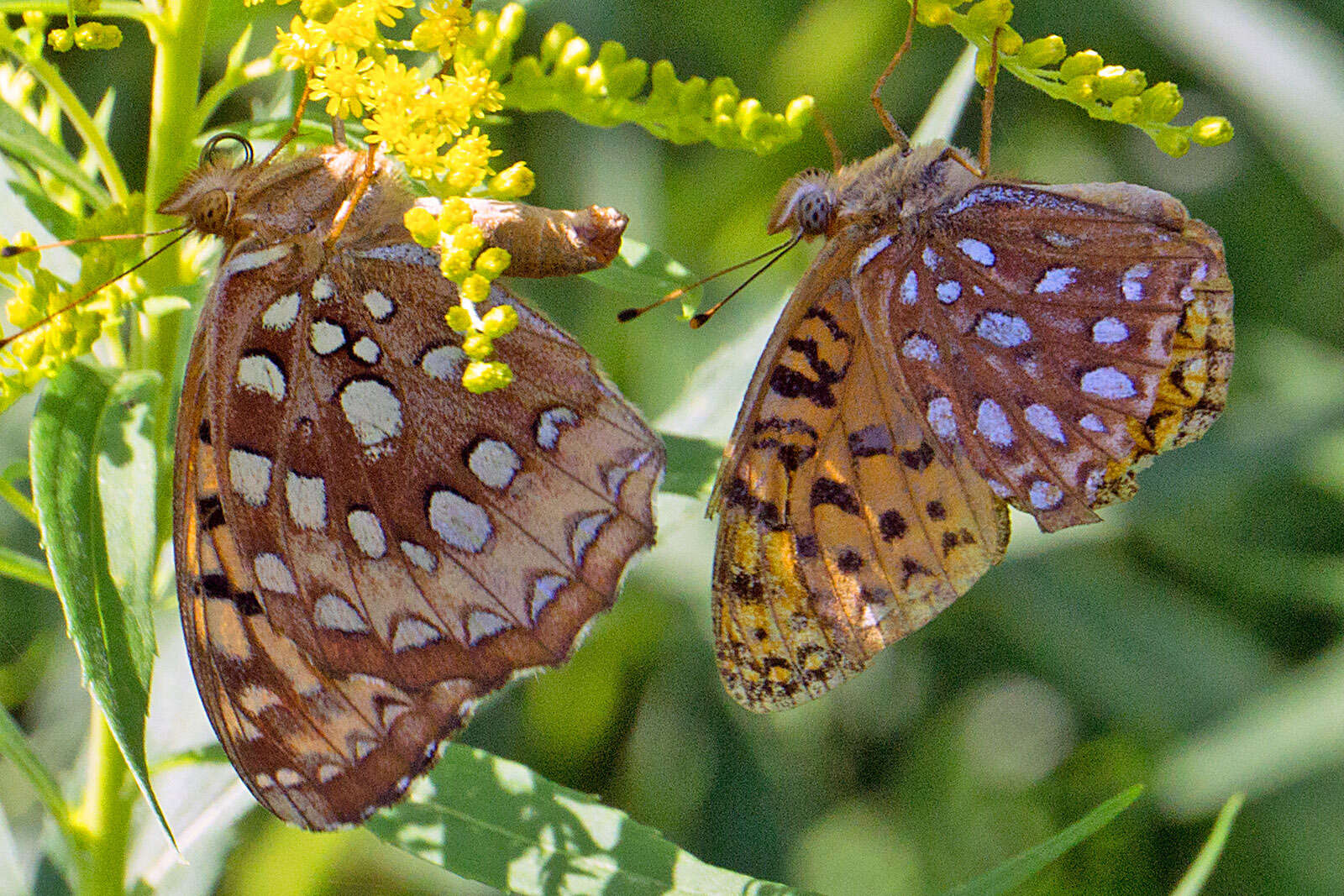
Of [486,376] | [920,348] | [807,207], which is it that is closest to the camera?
[486,376]

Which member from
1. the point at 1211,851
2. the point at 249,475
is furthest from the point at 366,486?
the point at 1211,851

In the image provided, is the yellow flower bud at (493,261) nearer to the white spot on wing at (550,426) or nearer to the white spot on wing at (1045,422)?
the white spot on wing at (550,426)

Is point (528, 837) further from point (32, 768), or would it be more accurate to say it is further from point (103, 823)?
point (32, 768)

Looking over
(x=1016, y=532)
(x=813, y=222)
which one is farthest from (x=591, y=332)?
(x=813, y=222)

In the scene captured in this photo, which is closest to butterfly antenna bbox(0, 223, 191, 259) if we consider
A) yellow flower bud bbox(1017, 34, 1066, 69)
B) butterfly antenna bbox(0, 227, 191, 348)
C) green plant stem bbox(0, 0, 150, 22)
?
butterfly antenna bbox(0, 227, 191, 348)

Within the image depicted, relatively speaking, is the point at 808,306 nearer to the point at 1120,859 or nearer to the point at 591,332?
the point at 591,332

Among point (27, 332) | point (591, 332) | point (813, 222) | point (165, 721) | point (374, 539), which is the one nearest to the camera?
point (27, 332)
